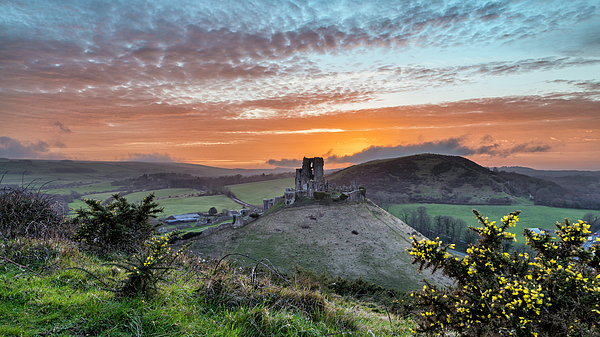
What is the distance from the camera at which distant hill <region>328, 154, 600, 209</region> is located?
371 feet

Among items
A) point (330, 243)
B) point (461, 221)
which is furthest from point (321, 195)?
point (461, 221)

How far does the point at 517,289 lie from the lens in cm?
447

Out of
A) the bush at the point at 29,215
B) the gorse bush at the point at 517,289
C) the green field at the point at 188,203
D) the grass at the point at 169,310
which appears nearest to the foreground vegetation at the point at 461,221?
the green field at the point at 188,203

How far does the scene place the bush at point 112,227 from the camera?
8984 mm

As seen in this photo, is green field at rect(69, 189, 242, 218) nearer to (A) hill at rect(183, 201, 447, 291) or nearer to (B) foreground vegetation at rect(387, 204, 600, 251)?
(A) hill at rect(183, 201, 447, 291)

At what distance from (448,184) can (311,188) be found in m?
120

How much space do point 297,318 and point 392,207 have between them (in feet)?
329

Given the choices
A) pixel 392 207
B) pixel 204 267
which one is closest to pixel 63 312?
pixel 204 267

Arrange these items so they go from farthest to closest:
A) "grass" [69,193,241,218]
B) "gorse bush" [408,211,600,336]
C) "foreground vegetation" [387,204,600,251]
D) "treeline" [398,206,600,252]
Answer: "grass" [69,193,241,218] → "foreground vegetation" [387,204,600,251] → "treeline" [398,206,600,252] → "gorse bush" [408,211,600,336]

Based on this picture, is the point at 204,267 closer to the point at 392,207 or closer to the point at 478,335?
the point at 478,335

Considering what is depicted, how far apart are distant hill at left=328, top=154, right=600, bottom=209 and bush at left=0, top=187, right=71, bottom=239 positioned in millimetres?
103546

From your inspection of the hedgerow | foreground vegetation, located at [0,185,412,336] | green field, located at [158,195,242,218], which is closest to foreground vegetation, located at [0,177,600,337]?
foreground vegetation, located at [0,185,412,336]

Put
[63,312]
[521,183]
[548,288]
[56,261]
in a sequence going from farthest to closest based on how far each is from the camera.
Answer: [521,183], [56,261], [548,288], [63,312]

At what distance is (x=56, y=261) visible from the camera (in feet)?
17.7
